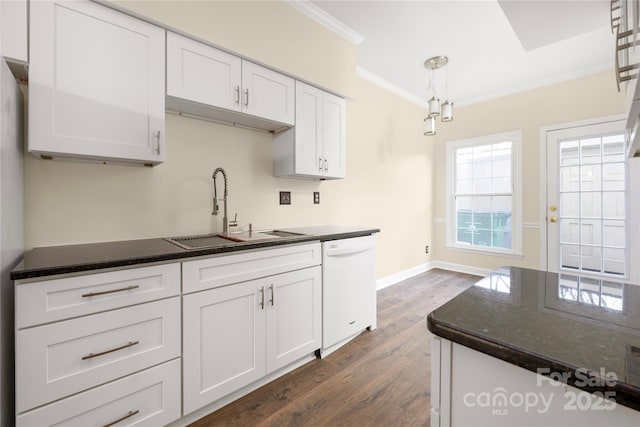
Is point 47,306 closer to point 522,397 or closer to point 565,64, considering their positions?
point 522,397

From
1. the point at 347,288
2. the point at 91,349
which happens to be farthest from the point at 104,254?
the point at 347,288

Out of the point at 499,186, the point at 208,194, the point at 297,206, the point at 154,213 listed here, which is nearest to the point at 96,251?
the point at 154,213

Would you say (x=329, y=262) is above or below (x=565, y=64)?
below

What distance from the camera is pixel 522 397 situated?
0.58m

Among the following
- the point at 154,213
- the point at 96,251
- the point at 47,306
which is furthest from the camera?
the point at 154,213

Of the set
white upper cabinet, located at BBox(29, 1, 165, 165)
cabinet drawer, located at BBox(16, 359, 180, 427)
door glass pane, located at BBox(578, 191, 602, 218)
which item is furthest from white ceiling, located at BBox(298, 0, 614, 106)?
cabinet drawer, located at BBox(16, 359, 180, 427)

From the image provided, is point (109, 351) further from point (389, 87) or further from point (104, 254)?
point (389, 87)

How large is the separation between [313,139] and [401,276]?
2593 mm

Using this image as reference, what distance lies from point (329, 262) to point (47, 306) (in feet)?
5.04

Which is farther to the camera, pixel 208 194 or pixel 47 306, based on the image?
pixel 208 194

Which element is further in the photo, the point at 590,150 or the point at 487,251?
the point at 487,251

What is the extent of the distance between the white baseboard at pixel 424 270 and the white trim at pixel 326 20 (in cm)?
280

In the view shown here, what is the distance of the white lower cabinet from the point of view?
1472 mm

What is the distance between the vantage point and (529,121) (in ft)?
12.5
